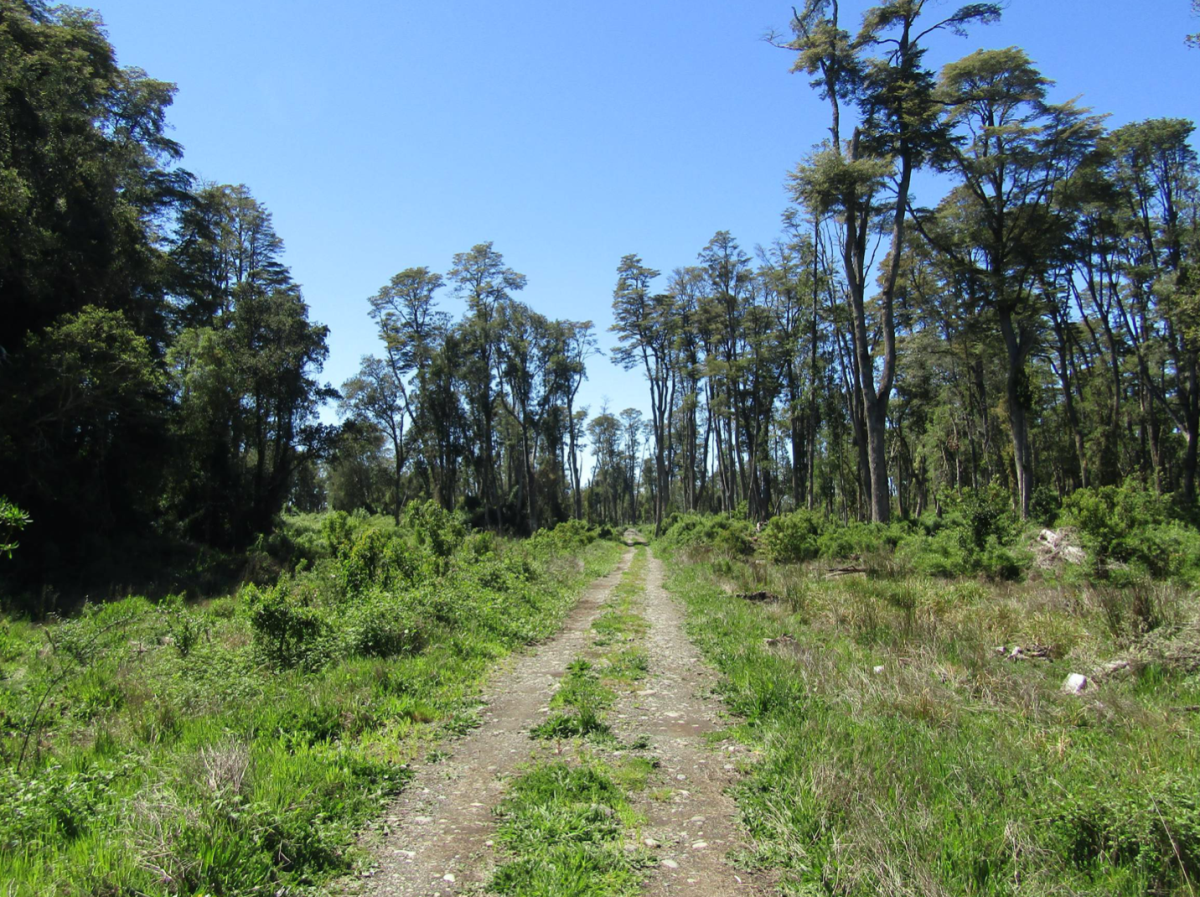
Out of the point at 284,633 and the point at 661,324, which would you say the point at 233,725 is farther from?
the point at 661,324

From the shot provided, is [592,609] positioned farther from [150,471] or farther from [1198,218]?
[1198,218]

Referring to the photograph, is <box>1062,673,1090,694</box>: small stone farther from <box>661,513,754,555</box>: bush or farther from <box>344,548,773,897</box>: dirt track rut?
<box>661,513,754,555</box>: bush

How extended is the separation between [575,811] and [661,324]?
127 feet

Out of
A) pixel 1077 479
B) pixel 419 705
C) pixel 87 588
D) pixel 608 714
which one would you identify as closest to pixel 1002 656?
pixel 608 714

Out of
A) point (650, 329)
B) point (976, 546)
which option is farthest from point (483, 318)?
point (976, 546)

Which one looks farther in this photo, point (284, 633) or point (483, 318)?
point (483, 318)

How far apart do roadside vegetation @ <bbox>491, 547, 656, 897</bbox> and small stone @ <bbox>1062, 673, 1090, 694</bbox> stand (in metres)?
4.38

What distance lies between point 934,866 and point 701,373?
35.8 meters

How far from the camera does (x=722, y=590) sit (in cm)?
1471

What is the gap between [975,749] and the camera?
15.5ft

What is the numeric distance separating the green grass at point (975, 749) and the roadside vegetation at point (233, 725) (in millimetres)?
2903

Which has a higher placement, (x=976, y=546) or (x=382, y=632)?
(x=976, y=546)

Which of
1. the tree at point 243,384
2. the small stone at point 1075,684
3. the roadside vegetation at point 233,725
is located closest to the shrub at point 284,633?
the roadside vegetation at point 233,725

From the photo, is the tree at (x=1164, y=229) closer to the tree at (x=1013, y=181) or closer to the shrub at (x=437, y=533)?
the tree at (x=1013, y=181)
